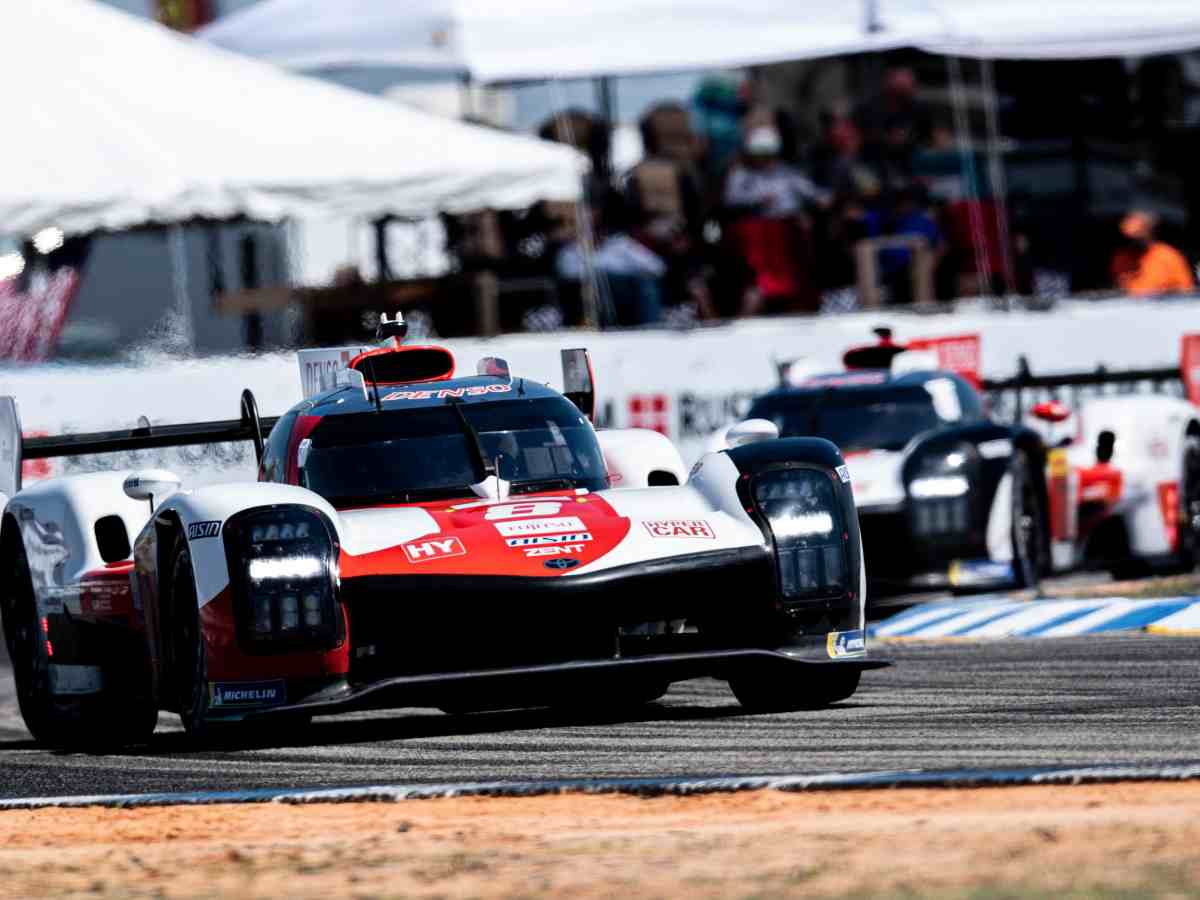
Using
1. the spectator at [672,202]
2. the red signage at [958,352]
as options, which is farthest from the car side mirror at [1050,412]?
the spectator at [672,202]

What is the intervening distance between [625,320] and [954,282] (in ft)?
8.18

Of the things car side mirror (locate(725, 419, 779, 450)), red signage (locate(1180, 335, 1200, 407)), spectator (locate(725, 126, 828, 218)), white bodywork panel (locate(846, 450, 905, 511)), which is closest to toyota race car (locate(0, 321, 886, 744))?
car side mirror (locate(725, 419, 779, 450))

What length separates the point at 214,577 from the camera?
8.44m

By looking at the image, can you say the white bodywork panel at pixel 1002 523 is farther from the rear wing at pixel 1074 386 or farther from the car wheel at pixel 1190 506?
the car wheel at pixel 1190 506

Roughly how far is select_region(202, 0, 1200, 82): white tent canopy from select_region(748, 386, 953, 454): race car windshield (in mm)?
5898

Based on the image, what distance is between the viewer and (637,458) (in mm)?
10414

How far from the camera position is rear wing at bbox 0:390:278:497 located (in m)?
10.6

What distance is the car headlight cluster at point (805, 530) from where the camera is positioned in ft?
28.9

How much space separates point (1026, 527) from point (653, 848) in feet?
28.4

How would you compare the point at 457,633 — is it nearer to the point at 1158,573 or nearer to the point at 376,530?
the point at 376,530

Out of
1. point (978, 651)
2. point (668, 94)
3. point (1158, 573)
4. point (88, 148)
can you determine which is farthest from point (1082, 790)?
point (668, 94)

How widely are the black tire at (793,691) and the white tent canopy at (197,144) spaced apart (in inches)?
385

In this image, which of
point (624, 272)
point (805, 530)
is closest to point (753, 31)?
point (624, 272)

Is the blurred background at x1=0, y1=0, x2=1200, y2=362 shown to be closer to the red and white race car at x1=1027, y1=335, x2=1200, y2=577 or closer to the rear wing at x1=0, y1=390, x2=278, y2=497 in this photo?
the red and white race car at x1=1027, y1=335, x2=1200, y2=577
